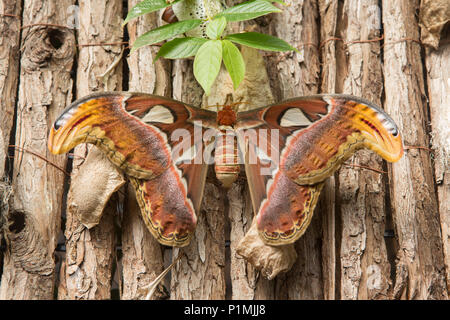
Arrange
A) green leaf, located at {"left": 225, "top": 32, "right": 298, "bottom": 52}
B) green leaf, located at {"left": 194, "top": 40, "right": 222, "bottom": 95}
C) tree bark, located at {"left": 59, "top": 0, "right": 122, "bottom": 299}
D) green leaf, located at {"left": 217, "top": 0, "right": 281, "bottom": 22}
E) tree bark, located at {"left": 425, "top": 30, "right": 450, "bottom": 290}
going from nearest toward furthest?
green leaf, located at {"left": 194, "top": 40, "right": 222, "bottom": 95}, green leaf, located at {"left": 217, "top": 0, "right": 281, "bottom": 22}, green leaf, located at {"left": 225, "top": 32, "right": 298, "bottom": 52}, tree bark, located at {"left": 59, "top": 0, "right": 122, "bottom": 299}, tree bark, located at {"left": 425, "top": 30, "right": 450, "bottom": 290}

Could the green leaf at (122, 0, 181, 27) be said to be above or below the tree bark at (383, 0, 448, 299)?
above

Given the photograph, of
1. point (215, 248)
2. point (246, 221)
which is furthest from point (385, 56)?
point (215, 248)

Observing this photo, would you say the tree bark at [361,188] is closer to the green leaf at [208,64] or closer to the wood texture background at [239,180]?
the wood texture background at [239,180]

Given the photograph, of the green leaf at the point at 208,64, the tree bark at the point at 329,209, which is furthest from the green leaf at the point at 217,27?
the tree bark at the point at 329,209

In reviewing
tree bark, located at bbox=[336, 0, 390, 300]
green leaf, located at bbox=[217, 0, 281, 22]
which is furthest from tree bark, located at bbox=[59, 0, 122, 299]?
tree bark, located at bbox=[336, 0, 390, 300]

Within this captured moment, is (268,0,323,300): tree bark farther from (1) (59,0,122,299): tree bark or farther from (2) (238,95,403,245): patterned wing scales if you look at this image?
(1) (59,0,122,299): tree bark

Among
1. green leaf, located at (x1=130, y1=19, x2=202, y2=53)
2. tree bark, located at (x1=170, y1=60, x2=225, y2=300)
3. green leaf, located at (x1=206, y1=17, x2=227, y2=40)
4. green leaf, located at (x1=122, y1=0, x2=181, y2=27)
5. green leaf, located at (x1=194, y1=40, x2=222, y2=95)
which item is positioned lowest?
tree bark, located at (x1=170, y1=60, x2=225, y2=300)

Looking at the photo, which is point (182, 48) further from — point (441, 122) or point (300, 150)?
point (441, 122)
